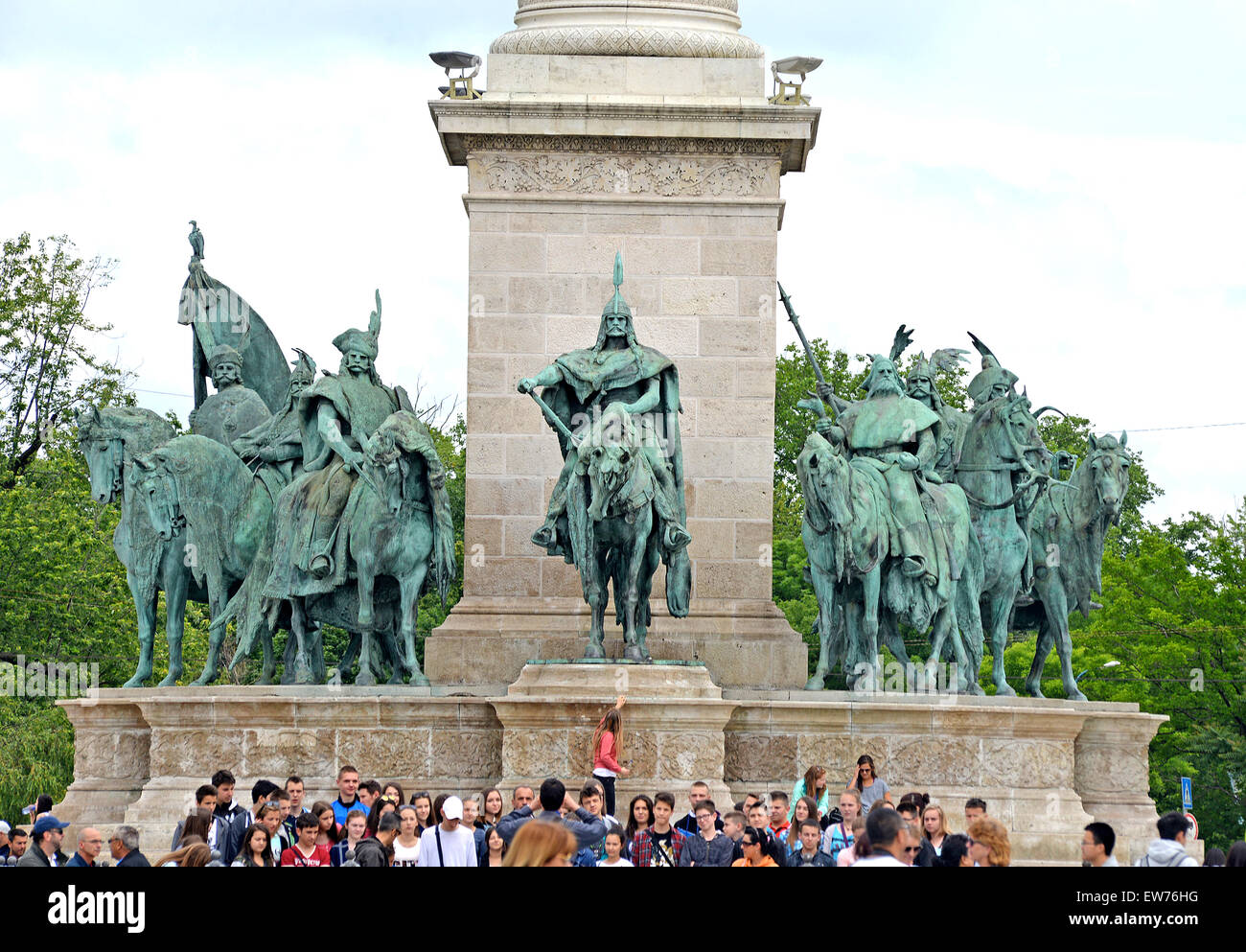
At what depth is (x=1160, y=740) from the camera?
4591 cm

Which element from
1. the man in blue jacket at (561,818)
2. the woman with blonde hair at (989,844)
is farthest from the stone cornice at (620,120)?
the woman with blonde hair at (989,844)

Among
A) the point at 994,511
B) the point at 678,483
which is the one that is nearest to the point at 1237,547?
the point at 994,511

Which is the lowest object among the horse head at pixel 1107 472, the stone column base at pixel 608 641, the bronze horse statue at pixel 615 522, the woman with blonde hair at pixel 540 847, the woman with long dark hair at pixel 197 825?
the woman with long dark hair at pixel 197 825

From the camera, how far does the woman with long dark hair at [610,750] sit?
1870cm

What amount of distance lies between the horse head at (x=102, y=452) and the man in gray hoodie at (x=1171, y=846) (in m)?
14.0

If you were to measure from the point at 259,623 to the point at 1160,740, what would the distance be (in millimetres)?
28264

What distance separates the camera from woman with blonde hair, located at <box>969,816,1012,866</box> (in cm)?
1034

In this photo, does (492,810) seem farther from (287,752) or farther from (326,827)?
(287,752)

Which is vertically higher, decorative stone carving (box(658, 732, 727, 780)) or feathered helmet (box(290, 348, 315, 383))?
feathered helmet (box(290, 348, 315, 383))

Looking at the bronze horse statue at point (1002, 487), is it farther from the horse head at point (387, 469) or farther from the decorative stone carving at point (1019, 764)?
the horse head at point (387, 469)

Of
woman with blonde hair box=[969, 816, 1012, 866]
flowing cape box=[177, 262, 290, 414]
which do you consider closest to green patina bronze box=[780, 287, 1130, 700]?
flowing cape box=[177, 262, 290, 414]

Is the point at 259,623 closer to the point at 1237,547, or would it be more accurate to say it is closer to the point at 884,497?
the point at 884,497

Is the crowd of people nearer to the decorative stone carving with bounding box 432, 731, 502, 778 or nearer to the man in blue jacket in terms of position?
the man in blue jacket

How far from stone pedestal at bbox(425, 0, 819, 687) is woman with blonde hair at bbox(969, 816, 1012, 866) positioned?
530 inches
